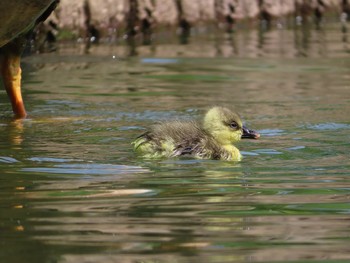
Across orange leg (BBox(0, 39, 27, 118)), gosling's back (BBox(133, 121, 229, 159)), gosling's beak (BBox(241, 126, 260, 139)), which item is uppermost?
orange leg (BBox(0, 39, 27, 118))

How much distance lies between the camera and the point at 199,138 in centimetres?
718

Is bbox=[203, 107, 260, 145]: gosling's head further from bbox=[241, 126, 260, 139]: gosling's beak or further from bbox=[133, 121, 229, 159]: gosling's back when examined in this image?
bbox=[133, 121, 229, 159]: gosling's back

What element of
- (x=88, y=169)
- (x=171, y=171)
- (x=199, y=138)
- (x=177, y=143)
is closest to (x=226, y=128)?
(x=199, y=138)

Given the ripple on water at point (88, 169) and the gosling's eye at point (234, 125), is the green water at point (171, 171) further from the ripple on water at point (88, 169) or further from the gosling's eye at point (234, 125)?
the gosling's eye at point (234, 125)

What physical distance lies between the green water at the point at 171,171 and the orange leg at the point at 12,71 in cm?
18

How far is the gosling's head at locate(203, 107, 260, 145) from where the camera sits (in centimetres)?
738

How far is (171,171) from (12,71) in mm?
3418

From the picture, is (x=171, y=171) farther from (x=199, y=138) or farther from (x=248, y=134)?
(x=248, y=134)

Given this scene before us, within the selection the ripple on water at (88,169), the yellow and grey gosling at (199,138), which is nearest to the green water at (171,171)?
the ripple on water at (88,169)

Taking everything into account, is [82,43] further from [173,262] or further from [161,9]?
[173,262]

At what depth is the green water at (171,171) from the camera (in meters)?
4.45

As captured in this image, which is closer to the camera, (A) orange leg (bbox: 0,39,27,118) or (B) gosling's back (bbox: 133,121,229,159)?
(B) gosling's back (bbox: 133,121,229,159)

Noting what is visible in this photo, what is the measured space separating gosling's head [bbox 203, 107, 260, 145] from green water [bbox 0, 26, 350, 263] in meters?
0.13

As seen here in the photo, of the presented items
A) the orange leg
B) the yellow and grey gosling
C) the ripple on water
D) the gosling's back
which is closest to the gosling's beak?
the yellow and grey gosling
